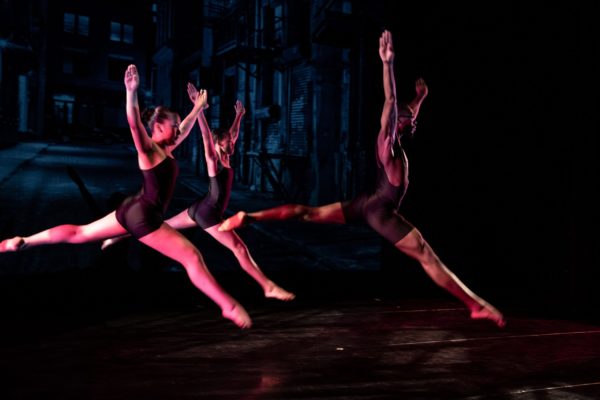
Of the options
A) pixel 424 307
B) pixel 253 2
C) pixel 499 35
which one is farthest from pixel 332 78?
pixel 424 307

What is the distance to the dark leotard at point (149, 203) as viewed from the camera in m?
4.27

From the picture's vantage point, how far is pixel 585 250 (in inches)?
238

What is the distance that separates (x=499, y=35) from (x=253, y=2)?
50.7 feet

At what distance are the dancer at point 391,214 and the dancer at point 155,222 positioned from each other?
0.47 m

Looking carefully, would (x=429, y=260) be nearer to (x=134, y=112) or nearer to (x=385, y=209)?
(x=385, y=209)

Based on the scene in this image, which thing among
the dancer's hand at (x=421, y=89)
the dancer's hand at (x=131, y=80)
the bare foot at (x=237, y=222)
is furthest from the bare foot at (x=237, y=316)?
the dancer's hand at (x=421, y=89)

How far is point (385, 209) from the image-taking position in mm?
4867

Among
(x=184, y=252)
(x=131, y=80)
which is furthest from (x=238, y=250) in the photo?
(x=131, y=80)

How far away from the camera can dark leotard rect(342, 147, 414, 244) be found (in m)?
4.80

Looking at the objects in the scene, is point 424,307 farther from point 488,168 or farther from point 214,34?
point 214,34

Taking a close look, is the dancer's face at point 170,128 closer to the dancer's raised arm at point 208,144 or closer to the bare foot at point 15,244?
the dancer's raised arm at point 208,144

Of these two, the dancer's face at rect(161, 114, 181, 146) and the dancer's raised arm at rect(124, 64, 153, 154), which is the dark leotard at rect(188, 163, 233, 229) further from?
the dancer's raised arm at rect(124, 64, 153, 154)

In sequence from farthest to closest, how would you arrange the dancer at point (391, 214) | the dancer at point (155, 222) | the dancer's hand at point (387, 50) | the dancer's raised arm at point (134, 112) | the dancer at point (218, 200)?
the dancer at point (218, 200)
the dancer at point (391, 214)
the dancer's hand at point (387, 50)
the dancer at point (155, 222)
the dancer's raised arm at point (134, 112)

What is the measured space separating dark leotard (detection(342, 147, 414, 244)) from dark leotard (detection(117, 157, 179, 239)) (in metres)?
1.62
